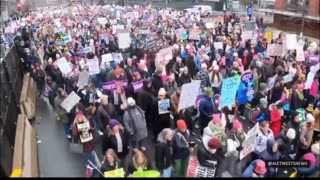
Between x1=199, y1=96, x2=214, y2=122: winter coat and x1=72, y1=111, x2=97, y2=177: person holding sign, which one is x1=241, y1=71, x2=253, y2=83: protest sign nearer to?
x1=199, y1=96, x2=214, y2=122: winter coat

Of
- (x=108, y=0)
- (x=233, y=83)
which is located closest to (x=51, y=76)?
(x=233, y=83)

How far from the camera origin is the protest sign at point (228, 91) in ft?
30.2

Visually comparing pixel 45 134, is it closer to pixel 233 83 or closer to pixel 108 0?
pixel 233 83

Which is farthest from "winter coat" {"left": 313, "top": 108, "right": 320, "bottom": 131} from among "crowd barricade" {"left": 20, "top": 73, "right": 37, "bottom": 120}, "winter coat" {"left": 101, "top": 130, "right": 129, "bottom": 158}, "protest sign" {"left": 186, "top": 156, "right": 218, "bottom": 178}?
"crowd barricade" {"left": 20, "top": 73, "right": 37, "bottom": 120}

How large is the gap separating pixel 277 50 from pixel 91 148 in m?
8.79

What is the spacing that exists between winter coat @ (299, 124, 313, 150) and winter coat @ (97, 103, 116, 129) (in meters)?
4.15

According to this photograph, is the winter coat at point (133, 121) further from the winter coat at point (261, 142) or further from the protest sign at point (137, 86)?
the winter coat at point (261, 142)

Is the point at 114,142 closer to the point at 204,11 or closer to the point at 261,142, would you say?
the point at 261,142

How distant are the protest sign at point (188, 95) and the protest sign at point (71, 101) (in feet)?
8.05

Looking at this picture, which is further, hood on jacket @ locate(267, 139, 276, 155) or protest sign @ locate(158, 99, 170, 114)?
protest sign @ locate(158, 99, 170, 114)

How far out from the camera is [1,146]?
23.0 ft

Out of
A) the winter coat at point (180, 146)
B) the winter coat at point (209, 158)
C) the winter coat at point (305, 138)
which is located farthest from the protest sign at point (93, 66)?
the winter coat at point (305, 138)

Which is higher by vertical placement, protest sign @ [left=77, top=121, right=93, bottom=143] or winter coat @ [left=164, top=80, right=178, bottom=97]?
winter coat @ [left=164, top=80, right=178, bottom=97]

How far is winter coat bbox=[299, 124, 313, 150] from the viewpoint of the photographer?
26.2ft
